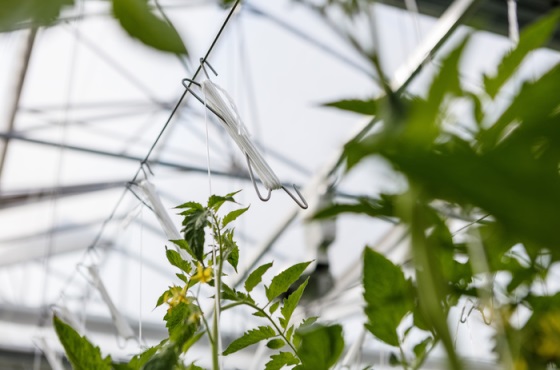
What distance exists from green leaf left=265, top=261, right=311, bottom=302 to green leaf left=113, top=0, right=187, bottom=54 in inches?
17.5

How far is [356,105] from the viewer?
28 centimetres

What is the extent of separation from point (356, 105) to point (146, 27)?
0.10m

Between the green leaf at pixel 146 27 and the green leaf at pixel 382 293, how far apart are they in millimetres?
219

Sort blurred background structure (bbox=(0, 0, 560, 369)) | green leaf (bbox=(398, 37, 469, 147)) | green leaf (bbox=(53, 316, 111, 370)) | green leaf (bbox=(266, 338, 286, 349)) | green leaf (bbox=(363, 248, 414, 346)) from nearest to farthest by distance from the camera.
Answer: green leaf (bbox=(398, 37, 469, 147)) < green leaf (bbox=(363, 248, 414, 346)) < green leaf (bbox=(53, 316, 111, 370)) < green leaf (bbox=(266, 338, 286, 349)) < blurred background structure (bbox=(0, 0, 560, 369))

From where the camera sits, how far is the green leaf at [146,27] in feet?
0.67

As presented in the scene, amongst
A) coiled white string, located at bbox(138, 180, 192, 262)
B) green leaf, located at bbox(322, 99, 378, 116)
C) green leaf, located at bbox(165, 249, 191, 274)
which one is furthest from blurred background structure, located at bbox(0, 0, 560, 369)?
green leaf, located at bbox(322, 99, 378, 116)

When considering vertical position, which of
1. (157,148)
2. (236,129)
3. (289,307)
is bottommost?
(289,307)

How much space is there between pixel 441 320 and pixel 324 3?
12 cm

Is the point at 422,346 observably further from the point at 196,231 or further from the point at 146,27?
the point at 146,27

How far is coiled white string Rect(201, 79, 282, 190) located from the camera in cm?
85

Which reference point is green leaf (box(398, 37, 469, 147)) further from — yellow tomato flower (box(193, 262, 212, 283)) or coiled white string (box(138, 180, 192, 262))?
coiled white string (box(138, 180, 192, 262))

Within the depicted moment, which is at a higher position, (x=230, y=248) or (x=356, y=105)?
(x=230, y=248)

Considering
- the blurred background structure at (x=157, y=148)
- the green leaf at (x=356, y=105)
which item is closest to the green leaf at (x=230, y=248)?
the green leaf at (x=356, y=105)

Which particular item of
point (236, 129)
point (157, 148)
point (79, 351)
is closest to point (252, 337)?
point (79, 351)
